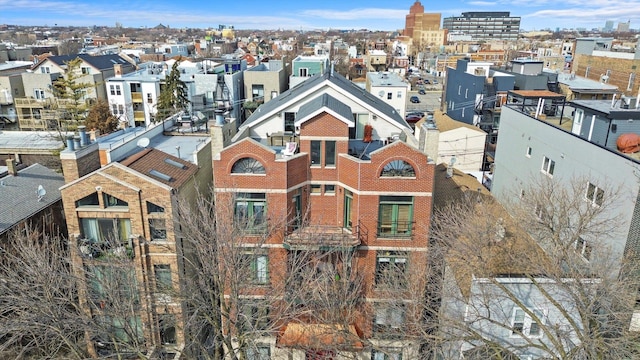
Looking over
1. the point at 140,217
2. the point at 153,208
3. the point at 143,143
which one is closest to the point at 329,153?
the point at 153,208

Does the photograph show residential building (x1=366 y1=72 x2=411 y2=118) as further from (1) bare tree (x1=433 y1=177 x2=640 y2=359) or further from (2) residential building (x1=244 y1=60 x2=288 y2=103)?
(1) bare tree (x1=433 y1=177 x2=640 y2=359)

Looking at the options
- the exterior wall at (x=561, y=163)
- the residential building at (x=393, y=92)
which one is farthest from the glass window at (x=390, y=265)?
the residential building at (x=393, y=92)

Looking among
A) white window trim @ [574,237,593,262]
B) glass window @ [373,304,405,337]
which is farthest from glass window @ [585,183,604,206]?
glass window @ [373,304,405,337]

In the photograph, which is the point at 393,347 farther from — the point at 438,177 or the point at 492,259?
the point at 438,177

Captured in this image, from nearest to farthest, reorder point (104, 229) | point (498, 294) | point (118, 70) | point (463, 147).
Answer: point (498, 294), point (104, 229), point (463, 147), point (118, 70)

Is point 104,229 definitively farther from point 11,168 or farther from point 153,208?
point 11,168

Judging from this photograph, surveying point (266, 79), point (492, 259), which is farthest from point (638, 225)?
point (266, 79)

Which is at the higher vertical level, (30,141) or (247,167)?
(247,167)
